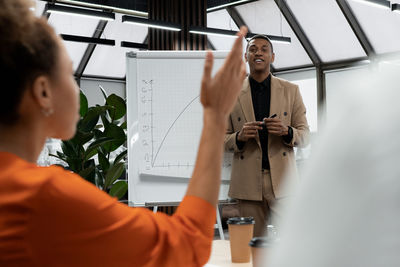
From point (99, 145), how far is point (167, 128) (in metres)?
0.50

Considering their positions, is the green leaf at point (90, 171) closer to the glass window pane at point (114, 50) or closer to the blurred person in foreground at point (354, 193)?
the blurred person in foreground at point (354, 193)

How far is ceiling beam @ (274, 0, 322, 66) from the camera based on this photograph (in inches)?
384

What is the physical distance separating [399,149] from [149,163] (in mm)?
2961

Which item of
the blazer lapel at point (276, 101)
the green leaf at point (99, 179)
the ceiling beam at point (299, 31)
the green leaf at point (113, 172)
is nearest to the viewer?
the blazer lapel at point (276, 101)

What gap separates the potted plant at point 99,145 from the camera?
3.26 meters

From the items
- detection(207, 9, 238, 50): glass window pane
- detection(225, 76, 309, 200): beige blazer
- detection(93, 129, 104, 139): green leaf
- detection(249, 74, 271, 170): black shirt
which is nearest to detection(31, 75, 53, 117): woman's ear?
detection(225, 76, 309, 200): beige blazer

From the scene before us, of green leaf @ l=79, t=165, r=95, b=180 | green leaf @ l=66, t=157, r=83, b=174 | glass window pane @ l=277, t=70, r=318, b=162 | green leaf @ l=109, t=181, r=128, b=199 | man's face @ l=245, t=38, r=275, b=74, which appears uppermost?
glass window pane @ l=277, t=70, r=318, b=162

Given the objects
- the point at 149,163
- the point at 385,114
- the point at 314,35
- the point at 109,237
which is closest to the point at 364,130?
the point at 385,114

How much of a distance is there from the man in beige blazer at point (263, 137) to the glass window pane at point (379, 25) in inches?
270

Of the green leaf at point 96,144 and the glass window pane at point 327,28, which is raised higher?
the glass window pane at point 327,28

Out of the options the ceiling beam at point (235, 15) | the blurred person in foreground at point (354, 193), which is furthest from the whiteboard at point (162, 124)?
the ceiling beam at point (235, 15)

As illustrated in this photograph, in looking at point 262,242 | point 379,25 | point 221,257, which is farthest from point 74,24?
point 262,242

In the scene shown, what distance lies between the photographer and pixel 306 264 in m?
0.33

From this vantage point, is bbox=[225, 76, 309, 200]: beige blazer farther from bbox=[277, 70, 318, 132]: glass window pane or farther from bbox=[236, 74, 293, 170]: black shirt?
bbox=[277, 70, 318, 132]: glass window pane
